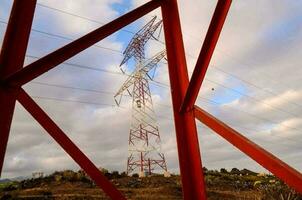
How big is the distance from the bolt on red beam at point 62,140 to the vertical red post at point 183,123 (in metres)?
0.82

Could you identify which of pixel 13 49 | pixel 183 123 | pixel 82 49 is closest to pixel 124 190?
pixel 183 123

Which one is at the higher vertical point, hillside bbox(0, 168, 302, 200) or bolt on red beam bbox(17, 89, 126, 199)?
hillside bbox(0, 168, 302, 200)

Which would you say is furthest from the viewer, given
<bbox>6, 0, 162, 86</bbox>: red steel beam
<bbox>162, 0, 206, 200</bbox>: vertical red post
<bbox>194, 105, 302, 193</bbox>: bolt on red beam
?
<bbox>162, 0, 206, 200</bbox>: vertical red post

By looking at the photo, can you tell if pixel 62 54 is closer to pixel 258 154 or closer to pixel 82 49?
pixel 82 49

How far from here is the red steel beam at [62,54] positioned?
14.6 ft

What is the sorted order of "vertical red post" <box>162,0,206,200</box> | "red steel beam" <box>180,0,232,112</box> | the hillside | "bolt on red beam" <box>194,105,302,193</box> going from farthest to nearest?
the hillside < "vertical red post" <box>162,0,206,200</box> < "red steel beam" <box>180,0,232,112</box> < "bolt on red beam" <box>194,105,302,193</box>

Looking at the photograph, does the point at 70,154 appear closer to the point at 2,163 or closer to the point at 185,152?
the point at 2,163

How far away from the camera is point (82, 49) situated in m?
4.74

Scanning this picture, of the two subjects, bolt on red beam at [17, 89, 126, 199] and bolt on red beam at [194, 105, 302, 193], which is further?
bolt on red beam at [17, 89, 126, 199]

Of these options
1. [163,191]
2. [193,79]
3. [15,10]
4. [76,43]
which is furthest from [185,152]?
[163,191]

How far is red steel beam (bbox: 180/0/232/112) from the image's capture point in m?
4.20

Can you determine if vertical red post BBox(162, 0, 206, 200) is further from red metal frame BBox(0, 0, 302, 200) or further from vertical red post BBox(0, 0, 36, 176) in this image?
vertical red post BBox(0, 0, 36, 176)

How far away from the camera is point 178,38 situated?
5262 mm

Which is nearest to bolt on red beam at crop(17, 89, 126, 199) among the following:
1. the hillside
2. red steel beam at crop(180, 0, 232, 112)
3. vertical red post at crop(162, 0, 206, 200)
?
vertical red post at crop(162, 0, 206, 200)
